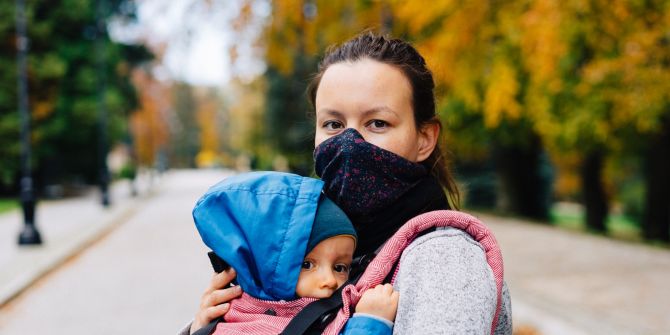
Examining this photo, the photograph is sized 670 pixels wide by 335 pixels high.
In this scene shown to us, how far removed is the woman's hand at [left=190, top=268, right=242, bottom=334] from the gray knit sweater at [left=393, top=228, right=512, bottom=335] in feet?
1.63

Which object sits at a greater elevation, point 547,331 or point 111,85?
point 547,331

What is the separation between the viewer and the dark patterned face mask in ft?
5.65

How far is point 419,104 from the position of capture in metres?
1.84

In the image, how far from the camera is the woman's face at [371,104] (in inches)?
67.3

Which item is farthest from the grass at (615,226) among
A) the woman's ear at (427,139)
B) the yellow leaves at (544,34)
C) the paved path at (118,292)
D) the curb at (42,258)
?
the woman's ear at (427,139)

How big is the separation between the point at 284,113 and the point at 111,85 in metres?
8.43

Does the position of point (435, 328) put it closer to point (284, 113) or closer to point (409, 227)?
point (409, 227)

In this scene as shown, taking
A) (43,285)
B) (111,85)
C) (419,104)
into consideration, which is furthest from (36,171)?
(419,104)

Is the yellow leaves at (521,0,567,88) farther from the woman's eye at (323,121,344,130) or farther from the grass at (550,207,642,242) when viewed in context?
the grass at (550,207,642,242)

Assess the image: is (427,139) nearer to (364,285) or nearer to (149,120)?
(364,285)

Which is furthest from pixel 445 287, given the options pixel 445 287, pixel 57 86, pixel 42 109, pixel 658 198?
pixel 57 86

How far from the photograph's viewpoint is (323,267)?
1.62 m

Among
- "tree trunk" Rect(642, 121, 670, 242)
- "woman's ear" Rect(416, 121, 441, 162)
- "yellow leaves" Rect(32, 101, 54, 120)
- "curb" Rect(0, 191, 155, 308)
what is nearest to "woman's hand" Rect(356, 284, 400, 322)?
"woman's ear" Rect(416, 121, 441, 162)

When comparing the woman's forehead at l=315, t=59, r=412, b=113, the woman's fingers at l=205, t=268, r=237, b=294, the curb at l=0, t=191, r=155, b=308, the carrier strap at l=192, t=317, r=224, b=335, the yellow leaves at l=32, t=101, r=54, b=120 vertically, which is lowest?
the yellow leaves at l=32, t=101, r=54, b=120
